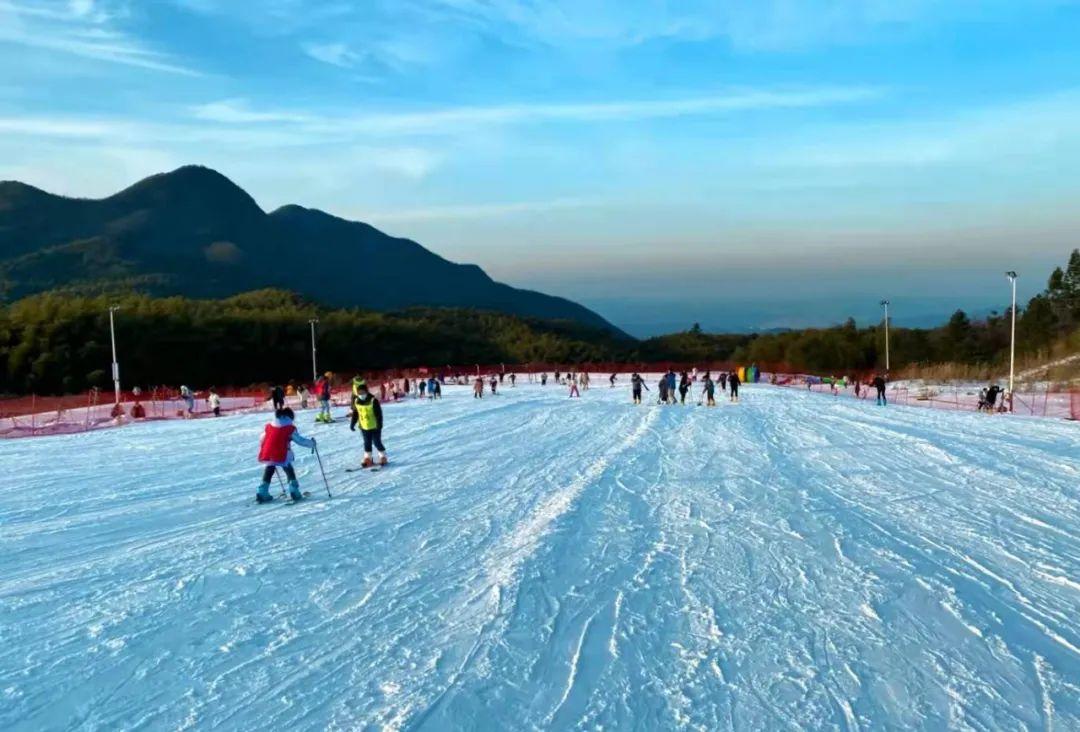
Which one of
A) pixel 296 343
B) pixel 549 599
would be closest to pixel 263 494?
pixel 549 599

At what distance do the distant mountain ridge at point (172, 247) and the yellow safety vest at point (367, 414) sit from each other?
113481 millimetres

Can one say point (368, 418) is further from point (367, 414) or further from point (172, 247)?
point (172, 247)

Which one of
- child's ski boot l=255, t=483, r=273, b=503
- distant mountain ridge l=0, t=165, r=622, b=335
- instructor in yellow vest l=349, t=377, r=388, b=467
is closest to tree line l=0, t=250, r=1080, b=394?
distant mountain ridge l=0, t=165, r=622, b=335

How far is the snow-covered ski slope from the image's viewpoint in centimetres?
500

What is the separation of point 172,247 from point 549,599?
525 ft

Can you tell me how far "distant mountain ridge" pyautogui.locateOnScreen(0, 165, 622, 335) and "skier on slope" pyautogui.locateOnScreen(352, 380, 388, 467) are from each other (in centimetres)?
11321

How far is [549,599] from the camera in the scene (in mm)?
6938

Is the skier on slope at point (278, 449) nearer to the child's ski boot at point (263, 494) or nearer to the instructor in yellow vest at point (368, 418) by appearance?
the child's ski boot at point (263, 494)

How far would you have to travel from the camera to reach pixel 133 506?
1149cm

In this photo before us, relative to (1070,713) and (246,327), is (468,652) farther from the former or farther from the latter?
(246,327)

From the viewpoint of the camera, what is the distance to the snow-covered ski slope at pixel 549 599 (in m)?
5.00

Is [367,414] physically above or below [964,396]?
above

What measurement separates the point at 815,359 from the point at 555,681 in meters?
76.5

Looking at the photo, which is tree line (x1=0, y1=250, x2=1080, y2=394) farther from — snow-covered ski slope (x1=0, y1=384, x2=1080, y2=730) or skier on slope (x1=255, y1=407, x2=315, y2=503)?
skier on slope (x1=255, y1=407, x2=315, y2=503)
